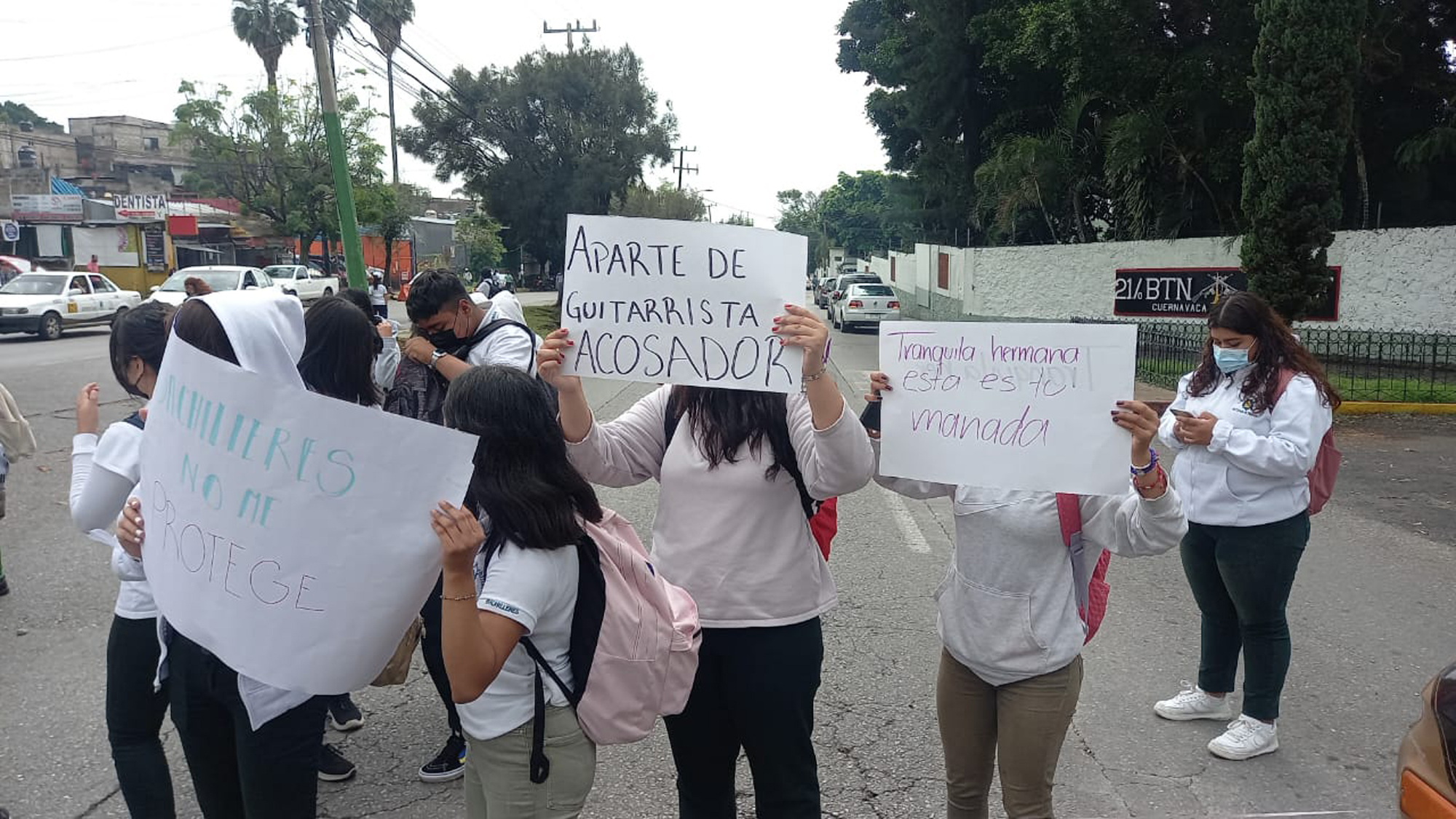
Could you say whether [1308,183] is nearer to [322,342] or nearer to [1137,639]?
[1137,639]

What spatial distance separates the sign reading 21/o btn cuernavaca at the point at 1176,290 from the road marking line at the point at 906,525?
11.7 metres

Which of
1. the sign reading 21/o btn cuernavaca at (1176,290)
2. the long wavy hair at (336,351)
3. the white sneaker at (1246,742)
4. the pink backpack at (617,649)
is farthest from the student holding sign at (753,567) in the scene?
the sign reading 21/o btn cuernavaca at (1176,290)

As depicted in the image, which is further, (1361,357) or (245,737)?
(1361,357)

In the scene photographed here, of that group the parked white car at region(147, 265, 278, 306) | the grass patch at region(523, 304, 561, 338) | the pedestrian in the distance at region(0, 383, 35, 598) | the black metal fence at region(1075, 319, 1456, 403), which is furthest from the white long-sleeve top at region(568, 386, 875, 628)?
the parked white car at region(147, 265, 278, 306)

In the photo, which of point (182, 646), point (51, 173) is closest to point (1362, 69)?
point (182, 646)

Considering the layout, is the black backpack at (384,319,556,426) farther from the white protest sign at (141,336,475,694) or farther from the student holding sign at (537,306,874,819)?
the white protest sign at (141,336,475,694)

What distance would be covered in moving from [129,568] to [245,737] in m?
0.58

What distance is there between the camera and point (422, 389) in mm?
3941

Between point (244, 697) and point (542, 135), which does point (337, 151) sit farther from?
point (542, 135)

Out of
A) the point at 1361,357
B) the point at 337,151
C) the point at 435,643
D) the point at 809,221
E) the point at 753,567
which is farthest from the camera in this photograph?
the point at 809,221

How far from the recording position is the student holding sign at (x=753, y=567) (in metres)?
2.56

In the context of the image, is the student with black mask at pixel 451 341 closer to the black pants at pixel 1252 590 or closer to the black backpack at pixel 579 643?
the black backpack at pixel 579 643

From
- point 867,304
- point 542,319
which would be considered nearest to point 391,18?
point 542,319

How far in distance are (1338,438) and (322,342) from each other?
457 inches
